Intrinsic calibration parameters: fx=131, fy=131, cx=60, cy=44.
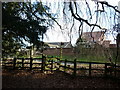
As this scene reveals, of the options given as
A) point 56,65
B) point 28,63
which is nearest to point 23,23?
point 28,63

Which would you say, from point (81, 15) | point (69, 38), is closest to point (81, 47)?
point (69, 38)

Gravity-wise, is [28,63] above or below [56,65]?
above

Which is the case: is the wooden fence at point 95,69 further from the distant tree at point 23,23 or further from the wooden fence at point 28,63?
the distant tree at point 23,23

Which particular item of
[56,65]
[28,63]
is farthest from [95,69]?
[28,63]

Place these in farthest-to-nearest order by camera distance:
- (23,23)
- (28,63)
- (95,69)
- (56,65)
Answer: (56,65) → (28,63) → (95,69) → (23,23)

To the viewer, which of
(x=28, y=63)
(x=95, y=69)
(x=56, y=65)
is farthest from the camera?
(x=56, y=65)

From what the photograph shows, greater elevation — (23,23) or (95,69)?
(23,23)

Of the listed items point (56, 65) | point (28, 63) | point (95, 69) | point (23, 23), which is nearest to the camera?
point (23, 23)

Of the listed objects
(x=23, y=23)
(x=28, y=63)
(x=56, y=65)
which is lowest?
(x=56, y=65)

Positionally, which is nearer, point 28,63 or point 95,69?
point 95,69

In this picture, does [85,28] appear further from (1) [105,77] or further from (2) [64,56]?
(2) [64,56]

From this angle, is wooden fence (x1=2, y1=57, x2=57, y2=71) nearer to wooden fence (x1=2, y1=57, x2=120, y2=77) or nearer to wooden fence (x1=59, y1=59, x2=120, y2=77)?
wooden fence (x1=2, y1=57, x2=120, y2=77)

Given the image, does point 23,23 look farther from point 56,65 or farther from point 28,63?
point 56,65

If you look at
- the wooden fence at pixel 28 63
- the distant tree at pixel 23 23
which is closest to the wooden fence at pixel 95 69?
the wooden fence at pixel 28 63
